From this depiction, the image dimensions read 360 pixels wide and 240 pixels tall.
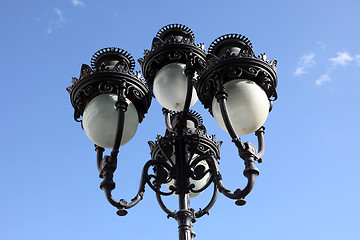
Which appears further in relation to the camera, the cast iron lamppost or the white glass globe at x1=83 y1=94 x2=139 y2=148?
the white glass globe at x1=83 y1=94 x2=139 y2=148

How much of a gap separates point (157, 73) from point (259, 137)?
4.16 feet

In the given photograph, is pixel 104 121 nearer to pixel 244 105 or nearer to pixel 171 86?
pixel 171 86

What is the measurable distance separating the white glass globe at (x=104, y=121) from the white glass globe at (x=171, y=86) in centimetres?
64

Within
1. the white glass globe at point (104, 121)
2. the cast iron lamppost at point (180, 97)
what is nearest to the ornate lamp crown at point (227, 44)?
the cast iron lamppost at point (180, 97)

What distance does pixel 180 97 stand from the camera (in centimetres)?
504

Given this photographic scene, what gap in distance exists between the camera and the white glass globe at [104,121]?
4.28 metres

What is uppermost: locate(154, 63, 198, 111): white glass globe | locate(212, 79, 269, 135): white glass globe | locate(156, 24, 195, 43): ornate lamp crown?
locate(156, 24, 195, 43): ornate lamp crown

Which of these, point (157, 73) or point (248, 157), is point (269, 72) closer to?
point (248, 157)

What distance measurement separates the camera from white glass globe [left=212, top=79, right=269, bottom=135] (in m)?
4.12

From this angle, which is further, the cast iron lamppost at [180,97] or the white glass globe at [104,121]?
the white glass globe at [104,121]

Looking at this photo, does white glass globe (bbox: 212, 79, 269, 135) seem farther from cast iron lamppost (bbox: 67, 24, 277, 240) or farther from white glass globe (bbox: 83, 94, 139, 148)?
white glass globe (bbox: 83, 94, 139, 148)

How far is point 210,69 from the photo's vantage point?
421 cm

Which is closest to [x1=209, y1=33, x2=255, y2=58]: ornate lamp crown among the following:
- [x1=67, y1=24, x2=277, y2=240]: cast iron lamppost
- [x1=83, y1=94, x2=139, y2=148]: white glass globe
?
[x1=67, y1=24, x2=277, y2=240]: cast iron lamppost

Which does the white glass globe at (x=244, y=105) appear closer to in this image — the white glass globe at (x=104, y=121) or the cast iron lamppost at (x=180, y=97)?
Answer: the cast iron lamppost at (x=180, y=97)
